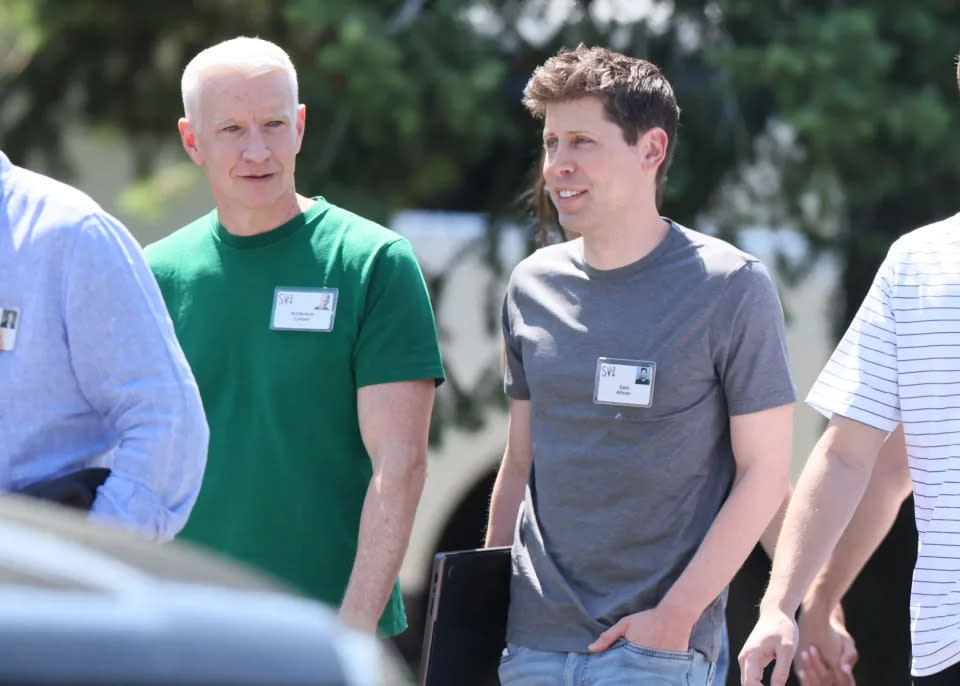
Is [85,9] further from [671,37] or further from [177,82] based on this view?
[671,37]

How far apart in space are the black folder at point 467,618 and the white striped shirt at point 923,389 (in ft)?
2.34

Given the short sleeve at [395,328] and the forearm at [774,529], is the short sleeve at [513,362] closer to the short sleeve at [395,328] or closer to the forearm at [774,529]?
the short sleeve at [395,328]

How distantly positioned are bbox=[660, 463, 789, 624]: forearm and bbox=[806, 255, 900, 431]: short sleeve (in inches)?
7.1

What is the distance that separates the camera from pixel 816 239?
6.13m

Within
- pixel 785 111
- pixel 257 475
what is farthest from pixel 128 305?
pixel 785 111

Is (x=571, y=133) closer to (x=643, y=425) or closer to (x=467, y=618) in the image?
(x=643, y=425)

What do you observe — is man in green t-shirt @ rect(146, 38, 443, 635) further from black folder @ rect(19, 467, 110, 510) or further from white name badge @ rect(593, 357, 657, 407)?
black folder @ rect(19, 467, 110, 510)

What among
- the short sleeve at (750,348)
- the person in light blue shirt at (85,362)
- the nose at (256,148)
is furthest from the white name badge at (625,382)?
the nose at (256,148)

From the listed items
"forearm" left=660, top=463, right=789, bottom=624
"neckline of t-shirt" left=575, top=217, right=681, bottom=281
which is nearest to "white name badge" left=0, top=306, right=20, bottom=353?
"neckline of t-shirt" left=575, top=217, right=681, bottom=281

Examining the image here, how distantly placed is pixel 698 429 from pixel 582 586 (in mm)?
363

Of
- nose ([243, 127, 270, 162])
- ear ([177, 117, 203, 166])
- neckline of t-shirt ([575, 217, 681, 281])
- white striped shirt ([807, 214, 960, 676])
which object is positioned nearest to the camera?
white striped shirt ([807, 214, 960, 676])

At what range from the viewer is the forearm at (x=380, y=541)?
3303mm

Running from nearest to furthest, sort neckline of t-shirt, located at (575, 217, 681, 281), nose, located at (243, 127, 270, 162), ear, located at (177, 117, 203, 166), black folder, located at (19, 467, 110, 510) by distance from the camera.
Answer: black folder, located at (19, 467, 110, 510), neckline of t-shirt, located at (575, 217, 681, 281), nose, located at (243, 127, 270, 162), ear, located at (177, 117, 203, 166)

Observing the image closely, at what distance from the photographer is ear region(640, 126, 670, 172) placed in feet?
10.5
